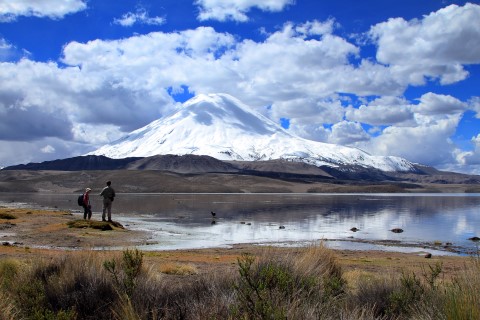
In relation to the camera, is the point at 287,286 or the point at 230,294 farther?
the point at 287,286

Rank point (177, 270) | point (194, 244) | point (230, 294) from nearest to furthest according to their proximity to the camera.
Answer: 1. point (230, 294)
2. point (177, 270)
3. point (194, 244)

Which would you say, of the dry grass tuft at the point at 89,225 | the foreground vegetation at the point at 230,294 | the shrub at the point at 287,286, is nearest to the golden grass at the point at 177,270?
the foreground vegetation at the point at 230,294

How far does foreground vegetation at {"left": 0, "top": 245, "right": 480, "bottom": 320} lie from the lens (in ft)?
17.7

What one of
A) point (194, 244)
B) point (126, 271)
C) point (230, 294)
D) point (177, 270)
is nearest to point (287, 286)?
point (230, 294)

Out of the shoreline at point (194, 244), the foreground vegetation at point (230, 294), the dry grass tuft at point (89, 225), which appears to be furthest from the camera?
the dry grass tuft at point (89, 225)

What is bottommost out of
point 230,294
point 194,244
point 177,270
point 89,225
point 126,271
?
point 194,244

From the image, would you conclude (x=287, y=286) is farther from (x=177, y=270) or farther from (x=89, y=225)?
(x=89, y=225)

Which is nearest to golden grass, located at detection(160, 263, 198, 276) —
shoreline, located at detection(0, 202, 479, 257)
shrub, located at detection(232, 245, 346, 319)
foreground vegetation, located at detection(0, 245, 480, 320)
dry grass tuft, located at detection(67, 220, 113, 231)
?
foreground vegetation, located at detection(0, 245, 480, 320)

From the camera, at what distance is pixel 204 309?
5.81m

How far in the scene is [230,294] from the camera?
652cm

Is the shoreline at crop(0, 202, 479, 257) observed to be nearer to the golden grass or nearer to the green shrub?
the golden grass

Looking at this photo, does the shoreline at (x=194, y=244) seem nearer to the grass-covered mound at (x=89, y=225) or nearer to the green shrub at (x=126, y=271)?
the grass-covered mound at (x=89, y=225)

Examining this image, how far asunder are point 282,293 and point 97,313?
8.09 feet

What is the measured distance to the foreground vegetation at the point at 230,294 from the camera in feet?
17.7
